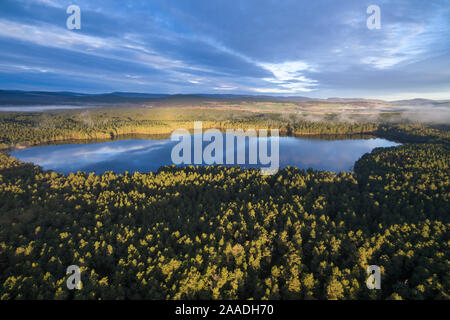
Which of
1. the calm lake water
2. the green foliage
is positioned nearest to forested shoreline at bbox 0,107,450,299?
the green foliage

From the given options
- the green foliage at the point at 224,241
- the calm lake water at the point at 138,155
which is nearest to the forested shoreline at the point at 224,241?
the green foliage at the point at 224,241

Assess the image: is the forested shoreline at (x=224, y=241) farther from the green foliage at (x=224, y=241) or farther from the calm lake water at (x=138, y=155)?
the calm lake water at (x=138, y=155)

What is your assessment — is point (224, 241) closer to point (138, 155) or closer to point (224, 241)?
point (224, 241)

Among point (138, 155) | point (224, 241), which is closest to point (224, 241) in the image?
point (224, 241)

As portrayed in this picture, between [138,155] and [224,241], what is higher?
[138,155]

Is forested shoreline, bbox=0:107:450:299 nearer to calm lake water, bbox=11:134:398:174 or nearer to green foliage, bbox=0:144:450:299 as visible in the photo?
green foliage, bbox=0:144:450:299

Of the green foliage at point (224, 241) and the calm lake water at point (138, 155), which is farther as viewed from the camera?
the calm lake water at point (138, 155)

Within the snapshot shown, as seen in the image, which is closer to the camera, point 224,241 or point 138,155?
point 224,241
